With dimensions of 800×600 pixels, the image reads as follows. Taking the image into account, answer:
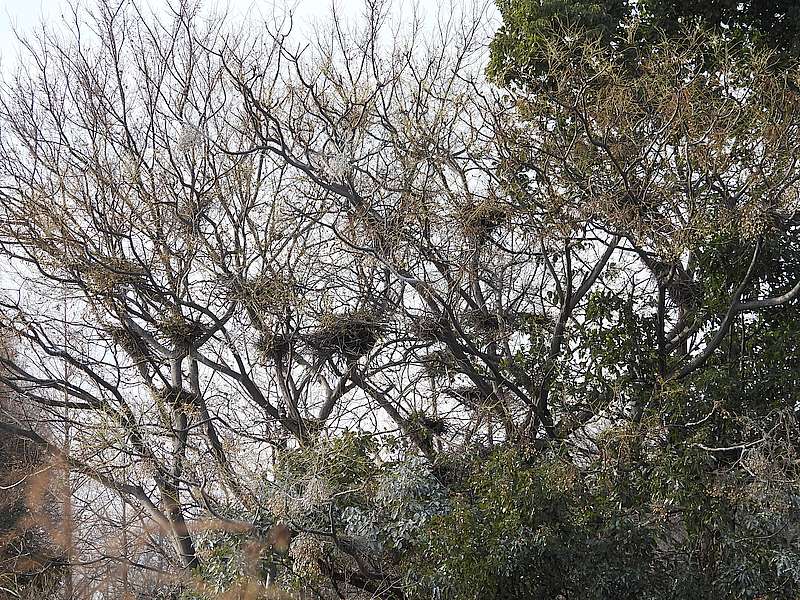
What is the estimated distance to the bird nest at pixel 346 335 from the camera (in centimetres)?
720

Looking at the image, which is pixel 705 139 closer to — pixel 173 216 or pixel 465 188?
pixel 465 188

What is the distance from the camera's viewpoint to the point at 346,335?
7.32 m

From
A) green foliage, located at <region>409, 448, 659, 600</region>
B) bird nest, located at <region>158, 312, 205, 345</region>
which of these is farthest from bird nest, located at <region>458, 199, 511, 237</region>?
bird nest, located at <region>158, 312, 205, 345</region>

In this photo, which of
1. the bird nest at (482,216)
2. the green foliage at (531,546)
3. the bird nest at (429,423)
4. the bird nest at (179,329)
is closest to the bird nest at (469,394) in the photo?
the bird nest at (429,423)

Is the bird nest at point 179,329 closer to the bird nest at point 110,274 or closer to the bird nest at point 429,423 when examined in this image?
the bird nest at point 110,274

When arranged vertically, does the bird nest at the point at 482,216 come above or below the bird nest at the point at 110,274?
below

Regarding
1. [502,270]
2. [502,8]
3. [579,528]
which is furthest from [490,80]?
[579,528]

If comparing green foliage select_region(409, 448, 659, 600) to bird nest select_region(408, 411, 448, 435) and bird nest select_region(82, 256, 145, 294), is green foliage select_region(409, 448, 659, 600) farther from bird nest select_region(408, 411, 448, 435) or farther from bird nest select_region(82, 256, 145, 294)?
bird nest select_region(82, 256, 145, 294)

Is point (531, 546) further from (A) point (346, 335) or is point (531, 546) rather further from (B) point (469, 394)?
(B) point (469, 394)

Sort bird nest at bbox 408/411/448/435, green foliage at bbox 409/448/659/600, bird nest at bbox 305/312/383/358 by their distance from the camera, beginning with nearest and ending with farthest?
green foliage at bbox 409/448/659/600 → bird nest at bbox 305/312/383/358 → bird nest at bbox 408/411/448/435

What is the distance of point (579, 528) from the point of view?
601 cm

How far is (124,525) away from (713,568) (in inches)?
183

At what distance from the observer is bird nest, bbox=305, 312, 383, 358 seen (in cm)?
720

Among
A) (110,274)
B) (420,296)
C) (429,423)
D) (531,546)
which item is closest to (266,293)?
(110,274)
